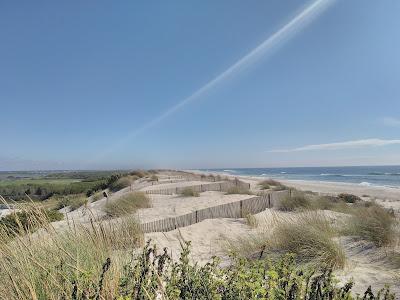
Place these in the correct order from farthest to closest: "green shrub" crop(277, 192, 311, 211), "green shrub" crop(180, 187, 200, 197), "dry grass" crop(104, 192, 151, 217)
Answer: "green shrub" crop(180, 187, 200, 197), "green shrub" crop(277, 192, 311, 211), "dry grass" crop(104, 192, 151, 217)

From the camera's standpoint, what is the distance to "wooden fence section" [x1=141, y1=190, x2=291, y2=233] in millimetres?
8406

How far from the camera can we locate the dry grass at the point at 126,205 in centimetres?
1068


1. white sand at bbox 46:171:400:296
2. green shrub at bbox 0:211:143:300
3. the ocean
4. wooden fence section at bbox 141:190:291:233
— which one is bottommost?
the ocean

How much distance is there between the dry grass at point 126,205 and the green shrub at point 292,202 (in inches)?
198

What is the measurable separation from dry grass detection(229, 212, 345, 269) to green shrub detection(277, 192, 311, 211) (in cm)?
501

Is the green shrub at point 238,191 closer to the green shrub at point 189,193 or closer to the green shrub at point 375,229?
the green shrub at point 189,193

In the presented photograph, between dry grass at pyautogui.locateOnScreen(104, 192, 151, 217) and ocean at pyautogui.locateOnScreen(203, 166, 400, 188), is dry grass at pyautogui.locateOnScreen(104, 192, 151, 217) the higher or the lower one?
the higher one

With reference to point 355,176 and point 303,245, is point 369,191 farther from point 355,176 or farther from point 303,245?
point 355,176

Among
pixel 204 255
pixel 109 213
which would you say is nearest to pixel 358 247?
pixel 204 255

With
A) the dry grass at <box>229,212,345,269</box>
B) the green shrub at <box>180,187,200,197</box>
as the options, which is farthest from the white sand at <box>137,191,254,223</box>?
the dry grass at <box>229,212,345,269</box>

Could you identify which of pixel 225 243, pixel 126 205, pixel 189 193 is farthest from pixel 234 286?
pixel 189 193

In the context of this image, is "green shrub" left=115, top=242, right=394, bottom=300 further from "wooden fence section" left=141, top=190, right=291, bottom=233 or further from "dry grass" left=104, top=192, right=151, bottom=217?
"dry grass" left=104, top=192, right=151, bottom=217

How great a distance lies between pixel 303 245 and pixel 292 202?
21.3 feet

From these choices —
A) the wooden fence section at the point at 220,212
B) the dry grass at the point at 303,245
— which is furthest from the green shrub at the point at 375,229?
the wooden fence section at the point at 220,212
